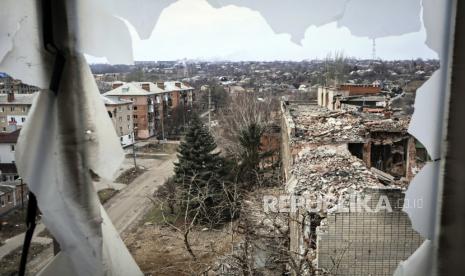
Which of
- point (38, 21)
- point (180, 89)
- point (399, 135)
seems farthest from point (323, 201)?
point (180, 89)

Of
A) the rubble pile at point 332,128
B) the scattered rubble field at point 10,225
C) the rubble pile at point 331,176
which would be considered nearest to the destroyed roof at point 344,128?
the rubble pile at point 332,128

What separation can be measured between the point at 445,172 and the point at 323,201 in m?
2.67

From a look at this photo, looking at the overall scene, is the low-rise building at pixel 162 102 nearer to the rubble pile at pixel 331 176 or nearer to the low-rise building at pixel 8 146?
the rubble pile at pixel 331 176

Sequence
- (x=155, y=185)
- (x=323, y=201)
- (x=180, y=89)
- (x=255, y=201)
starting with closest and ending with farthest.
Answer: (x=323, y=201) < (x=255, y=201) < (x=180, y=89) < (x=155, y=185)

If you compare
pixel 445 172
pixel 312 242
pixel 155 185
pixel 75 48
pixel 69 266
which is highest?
pixel 75 48

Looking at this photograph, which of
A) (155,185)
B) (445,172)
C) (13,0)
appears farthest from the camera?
(155,185)

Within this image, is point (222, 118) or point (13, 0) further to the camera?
point (222, 118)

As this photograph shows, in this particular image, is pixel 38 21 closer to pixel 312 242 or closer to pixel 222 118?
pixel 312 242

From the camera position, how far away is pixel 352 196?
305 centimetres

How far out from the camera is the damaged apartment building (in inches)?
107

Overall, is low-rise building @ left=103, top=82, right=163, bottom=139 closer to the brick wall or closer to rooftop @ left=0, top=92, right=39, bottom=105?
rooftop @ left=0, top=92, right=39, bottom=105

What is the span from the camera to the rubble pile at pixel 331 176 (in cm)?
344

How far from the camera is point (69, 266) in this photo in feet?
2.23

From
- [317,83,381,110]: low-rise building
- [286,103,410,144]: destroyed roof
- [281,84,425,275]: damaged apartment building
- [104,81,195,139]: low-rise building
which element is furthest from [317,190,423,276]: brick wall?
[317,83,381,110]: low-rise building
